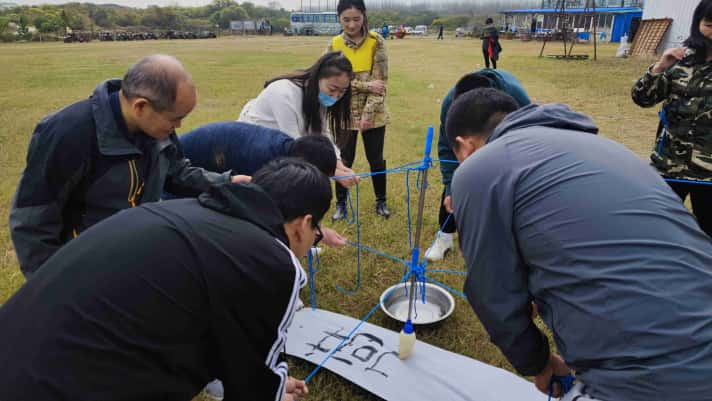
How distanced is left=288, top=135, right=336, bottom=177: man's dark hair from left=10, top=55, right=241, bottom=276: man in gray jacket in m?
0.63

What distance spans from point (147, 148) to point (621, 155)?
1845 mm

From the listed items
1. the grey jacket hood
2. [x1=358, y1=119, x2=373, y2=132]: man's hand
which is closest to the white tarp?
the grey jacket hood

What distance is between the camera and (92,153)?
185 centimetres

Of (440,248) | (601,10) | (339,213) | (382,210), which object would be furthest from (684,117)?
(601,10)

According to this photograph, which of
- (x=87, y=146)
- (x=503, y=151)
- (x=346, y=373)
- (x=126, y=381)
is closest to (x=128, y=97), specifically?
(x=87, y=146)

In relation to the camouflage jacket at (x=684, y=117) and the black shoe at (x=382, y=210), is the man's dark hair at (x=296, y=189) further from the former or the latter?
the black shoe at (x=382, y=210)

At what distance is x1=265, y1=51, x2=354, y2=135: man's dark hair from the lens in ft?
9.87

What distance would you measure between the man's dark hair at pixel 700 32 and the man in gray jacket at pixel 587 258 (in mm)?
1854

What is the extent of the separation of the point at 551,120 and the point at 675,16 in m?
21.3

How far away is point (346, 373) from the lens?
2.51 metres

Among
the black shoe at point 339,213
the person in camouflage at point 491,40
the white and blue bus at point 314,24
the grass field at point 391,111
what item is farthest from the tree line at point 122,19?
the black shoe at point 339,213

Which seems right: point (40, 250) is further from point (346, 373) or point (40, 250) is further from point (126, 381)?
point (346, 373)

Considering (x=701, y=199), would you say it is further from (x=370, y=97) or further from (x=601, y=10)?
(x=601, y=10)

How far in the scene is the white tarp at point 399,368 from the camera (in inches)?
93.1
